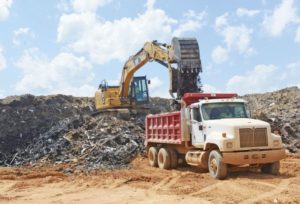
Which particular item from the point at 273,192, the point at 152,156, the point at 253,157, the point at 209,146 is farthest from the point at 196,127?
the point at 273,192

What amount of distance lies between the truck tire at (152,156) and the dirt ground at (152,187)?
133 centimetres

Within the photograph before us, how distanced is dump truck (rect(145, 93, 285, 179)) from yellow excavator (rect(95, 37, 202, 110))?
359 cm

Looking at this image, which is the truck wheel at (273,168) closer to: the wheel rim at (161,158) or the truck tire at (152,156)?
the wheel rim at (161,158)

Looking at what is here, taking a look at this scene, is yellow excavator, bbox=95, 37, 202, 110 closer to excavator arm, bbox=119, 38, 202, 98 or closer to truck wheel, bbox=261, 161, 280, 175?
excavator arm, bbox=119, 38, 202, 98

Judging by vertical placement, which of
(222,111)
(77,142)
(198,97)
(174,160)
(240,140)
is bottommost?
(174,160)

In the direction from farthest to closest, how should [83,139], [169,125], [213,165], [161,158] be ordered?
[83,139], [161,158], [169,125], [213,165]

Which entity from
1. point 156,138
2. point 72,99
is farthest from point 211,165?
point 72,99

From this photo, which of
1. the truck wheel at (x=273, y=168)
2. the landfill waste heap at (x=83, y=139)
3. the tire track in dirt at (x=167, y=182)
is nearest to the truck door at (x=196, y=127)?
the tire track in dirt at (x=167, y=182)

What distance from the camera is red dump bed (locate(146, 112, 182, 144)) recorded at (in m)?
16.7

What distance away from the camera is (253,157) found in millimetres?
13398

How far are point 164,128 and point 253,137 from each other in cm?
503

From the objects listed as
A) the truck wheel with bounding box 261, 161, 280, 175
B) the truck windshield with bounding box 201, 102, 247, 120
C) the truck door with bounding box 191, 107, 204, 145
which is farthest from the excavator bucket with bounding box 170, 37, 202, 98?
the truck wheel with bounding box 261, 161, 280, 175

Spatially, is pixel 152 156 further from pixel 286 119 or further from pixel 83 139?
pixel 286 119

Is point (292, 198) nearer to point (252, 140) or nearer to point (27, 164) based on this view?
point (252, 140)
